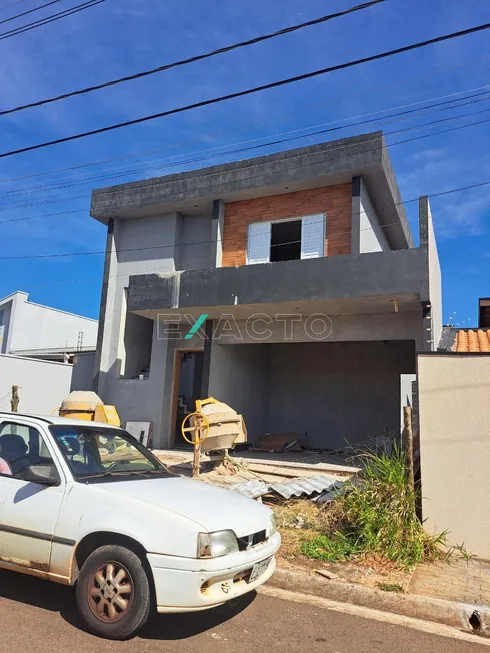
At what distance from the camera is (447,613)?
4.26 meters

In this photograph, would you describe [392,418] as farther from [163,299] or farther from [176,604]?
[176,604]

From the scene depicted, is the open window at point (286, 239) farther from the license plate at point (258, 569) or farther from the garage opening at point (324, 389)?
the license plate at point (258, 569)

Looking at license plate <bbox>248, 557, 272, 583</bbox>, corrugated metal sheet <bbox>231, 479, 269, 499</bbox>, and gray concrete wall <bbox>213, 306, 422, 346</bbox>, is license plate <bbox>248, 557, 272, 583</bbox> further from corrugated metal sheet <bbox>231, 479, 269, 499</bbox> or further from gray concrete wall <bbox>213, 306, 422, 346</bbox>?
gray concrete wall <bbox>213, 306, 422, 346</bbox>

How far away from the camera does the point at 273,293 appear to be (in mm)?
11406

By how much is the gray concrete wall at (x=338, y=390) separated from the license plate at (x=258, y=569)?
12.0 meters

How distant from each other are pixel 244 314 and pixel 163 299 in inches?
82.6

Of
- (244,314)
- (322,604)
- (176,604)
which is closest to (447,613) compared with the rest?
(322,604)

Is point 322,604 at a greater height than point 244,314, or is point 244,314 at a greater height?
point 244,314

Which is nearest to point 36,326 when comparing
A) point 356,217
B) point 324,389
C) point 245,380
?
point 245,380

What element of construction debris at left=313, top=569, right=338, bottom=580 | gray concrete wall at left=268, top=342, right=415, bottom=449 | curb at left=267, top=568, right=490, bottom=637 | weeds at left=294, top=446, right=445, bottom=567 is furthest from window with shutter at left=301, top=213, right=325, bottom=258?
curb at left=267, top=568, right=490, bottom=637

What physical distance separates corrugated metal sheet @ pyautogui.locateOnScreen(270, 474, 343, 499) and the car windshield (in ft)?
10.6

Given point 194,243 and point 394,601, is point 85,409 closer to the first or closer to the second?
point 194,243

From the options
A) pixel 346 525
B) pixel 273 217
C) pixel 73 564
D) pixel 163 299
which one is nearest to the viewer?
pixel 73 564

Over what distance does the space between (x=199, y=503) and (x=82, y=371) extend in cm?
1374
